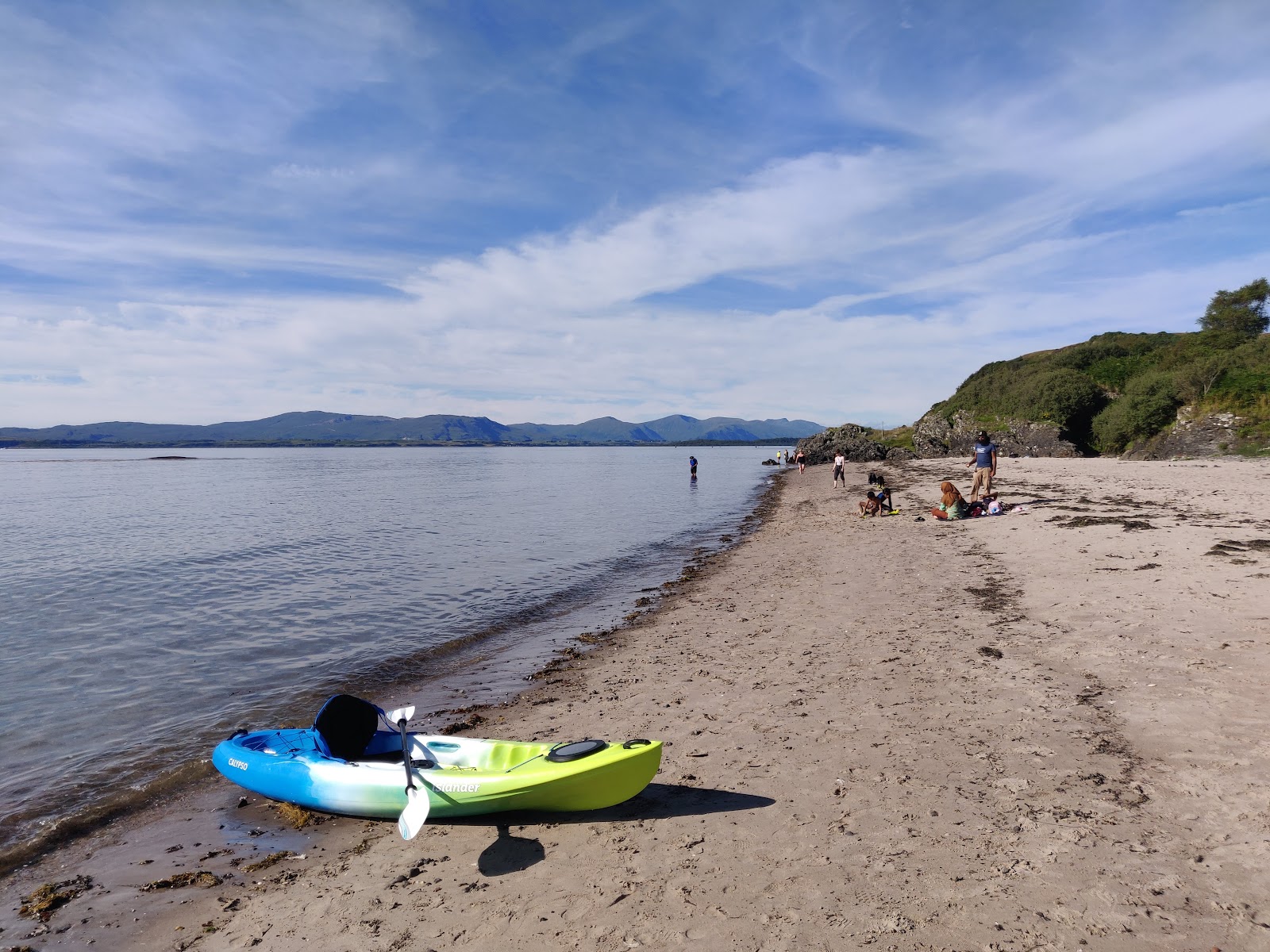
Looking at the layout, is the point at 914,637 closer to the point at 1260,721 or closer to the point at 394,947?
the point at 1260,721

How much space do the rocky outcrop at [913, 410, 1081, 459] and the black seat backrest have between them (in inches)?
2260

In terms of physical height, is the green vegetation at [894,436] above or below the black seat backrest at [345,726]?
above

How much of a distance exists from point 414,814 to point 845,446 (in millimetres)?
85691

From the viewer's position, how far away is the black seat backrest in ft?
24.7

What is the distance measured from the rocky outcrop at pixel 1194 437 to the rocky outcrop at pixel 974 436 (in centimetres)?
1040

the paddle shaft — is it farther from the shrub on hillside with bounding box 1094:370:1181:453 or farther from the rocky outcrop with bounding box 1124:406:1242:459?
the shrub on hillside with bounding box 1094:370:1181:453

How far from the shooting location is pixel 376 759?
25.8 feet

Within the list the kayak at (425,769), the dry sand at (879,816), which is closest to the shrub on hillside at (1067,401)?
the dry sand at (879,816)

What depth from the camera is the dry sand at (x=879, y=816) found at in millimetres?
4633

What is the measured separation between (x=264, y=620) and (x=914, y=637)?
14.9 m

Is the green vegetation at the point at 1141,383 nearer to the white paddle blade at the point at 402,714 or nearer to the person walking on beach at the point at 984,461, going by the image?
the person walking on beach at the point at 984,461

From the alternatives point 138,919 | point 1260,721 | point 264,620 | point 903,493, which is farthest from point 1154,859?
point 903,493

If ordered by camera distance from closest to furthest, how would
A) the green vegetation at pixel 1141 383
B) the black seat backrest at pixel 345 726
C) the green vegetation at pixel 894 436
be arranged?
the black seat backrest at pixel 345 726 < the green vegetation at pixel 1141 383 < the green vegetation at pixel 894 436

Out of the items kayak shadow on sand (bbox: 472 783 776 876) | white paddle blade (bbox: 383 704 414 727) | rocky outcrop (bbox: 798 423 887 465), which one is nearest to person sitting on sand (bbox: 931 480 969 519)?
kayak shadow on sand (bbox: 472 783 776 876)
